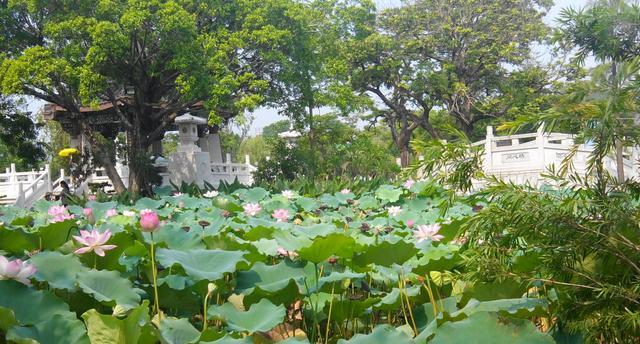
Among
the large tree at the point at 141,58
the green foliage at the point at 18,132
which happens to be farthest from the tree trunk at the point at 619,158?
the green foliage at the point at 18,132

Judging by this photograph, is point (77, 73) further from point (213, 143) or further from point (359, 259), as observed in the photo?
point (359, 259)

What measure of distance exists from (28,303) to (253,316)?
453mm

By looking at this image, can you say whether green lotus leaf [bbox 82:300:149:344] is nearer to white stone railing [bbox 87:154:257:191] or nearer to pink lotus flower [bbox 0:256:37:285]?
pink lotus flower [bbox 0:256:37:285]

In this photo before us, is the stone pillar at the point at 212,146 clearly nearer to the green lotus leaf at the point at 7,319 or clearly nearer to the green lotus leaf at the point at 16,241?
the green lotus leaf at the point at 16,241

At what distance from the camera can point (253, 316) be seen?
1356mm

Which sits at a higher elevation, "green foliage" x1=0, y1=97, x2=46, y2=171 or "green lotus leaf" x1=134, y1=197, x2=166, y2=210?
"green foliage" x1=0, y1=97, x2=46, y2=171

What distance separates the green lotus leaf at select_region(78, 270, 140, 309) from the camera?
142 centimetres

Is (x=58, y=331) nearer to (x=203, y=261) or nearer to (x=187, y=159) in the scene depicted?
(x=203, y=261)

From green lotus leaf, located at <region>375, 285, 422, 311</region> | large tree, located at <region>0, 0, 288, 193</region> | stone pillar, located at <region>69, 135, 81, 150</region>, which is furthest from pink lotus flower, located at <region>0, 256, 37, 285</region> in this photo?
stone pillar, located at <region>69, 135, 81, 150</region>

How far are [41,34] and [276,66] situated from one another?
533 centimetres

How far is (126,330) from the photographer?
1.12 meters

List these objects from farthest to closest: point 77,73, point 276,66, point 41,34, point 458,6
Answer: point 458,6 → point 276,66 → point 41,34 → point 77,73

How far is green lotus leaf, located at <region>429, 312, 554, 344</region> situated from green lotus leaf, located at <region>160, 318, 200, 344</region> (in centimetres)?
44

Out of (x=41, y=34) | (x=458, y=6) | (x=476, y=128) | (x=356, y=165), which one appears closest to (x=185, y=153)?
(x=41, y=34)
